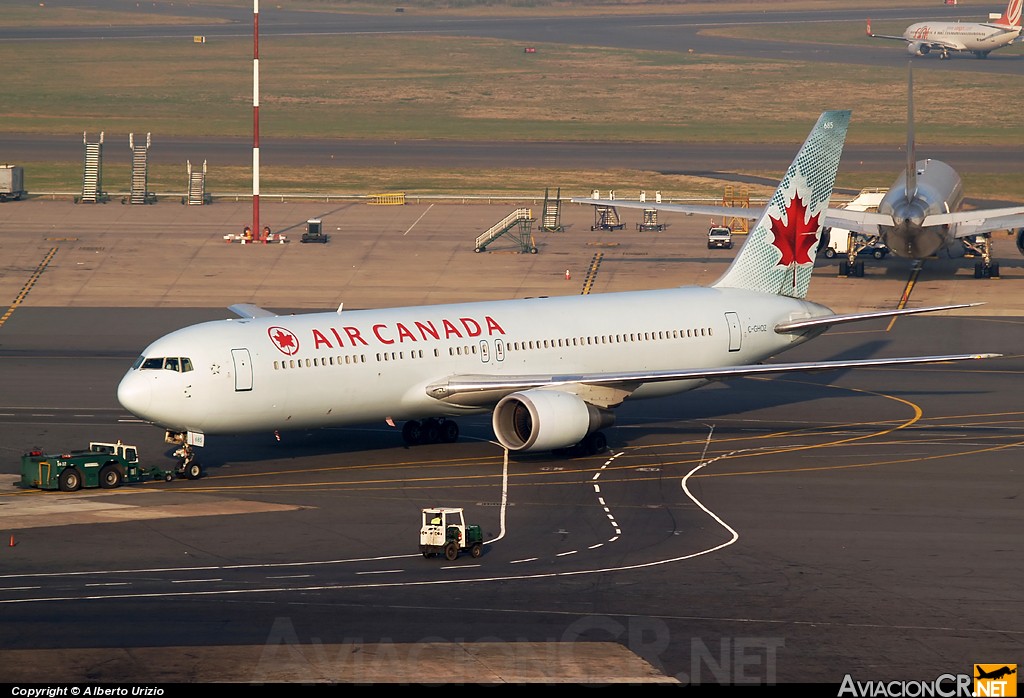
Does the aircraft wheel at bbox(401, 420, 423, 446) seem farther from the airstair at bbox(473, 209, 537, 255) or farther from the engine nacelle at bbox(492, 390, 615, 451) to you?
the airstair at bbox(473, 209, 537, 255)

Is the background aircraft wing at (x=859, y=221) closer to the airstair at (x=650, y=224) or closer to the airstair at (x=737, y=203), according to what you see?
the airstair at (x=737, y=203)

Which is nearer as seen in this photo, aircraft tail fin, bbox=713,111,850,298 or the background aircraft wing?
aircraft tail fin, bbox=713,111,850,298

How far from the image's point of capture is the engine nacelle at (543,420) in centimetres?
5166

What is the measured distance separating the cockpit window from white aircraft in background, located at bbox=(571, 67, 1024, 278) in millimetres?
40076

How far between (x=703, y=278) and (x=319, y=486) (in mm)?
43472

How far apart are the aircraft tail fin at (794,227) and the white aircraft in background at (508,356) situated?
57mm

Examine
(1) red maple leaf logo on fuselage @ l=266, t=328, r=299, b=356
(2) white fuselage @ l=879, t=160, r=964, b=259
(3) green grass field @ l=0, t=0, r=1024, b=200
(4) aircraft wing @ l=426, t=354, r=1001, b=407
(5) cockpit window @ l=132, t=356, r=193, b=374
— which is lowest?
(4) aircraft wing @ l=426, t=354, r=1001, b=407

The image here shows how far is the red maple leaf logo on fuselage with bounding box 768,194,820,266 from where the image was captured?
206ft

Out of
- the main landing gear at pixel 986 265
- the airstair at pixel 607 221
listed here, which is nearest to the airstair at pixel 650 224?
the airstair at pixel 607 221

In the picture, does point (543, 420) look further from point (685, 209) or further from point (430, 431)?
point (685, 209)

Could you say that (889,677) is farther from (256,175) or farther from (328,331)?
(256,175)

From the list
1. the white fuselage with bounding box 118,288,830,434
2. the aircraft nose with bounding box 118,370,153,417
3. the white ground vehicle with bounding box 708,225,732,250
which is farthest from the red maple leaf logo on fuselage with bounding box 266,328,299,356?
the white ground vehicle with bounding box 708,225,732,250

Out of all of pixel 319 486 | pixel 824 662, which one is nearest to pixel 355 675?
pixel 824 662

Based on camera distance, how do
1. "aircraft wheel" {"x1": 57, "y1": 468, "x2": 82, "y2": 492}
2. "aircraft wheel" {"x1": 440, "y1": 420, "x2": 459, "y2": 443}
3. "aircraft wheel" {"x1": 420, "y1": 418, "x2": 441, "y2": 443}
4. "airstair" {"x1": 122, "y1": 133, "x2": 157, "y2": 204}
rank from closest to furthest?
1. "aircraft wheel" {"x1": 57, "y1": 468, "x2": 82, "y2": 492}
2. "aircraft wheel" {"x1": 420, "y1": 418, "x2": 441, "y2": 443}
3. "aircraft wheel" {"x1": 440, "y1": 420, "x2": 459, "y2": 443}
4. "airstair" {"x1": 122, "y1": 133, "x2": 157, "y2": 204}
